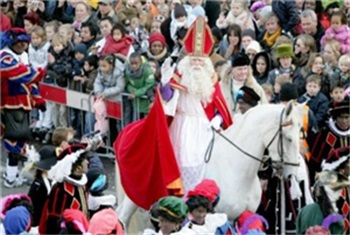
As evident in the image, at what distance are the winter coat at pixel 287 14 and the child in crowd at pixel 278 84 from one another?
6.86 feet

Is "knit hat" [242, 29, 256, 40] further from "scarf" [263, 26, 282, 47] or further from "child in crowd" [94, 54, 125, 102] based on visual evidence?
"child in crowd" [94, 54, 125, 102]

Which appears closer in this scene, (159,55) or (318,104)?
(318,104)

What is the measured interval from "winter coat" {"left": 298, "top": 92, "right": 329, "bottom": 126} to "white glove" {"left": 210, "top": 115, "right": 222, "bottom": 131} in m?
2.58

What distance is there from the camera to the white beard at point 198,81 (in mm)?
16000

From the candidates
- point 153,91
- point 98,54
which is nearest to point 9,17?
point 98,54

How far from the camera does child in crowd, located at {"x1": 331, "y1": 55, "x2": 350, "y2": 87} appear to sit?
62.5 feet

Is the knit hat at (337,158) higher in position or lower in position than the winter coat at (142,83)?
higher

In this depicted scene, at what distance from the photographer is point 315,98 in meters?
18.7

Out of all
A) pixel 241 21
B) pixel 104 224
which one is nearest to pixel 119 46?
pixel 241 21

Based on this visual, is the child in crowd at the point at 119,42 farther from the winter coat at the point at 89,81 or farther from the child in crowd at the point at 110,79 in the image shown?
the child in crowd at the point at 110,79

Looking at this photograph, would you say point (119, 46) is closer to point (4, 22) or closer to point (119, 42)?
point (119, 42)

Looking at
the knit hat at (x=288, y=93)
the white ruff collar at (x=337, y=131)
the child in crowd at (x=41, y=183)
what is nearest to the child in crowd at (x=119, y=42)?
the knit hat at (x=288, y=93)

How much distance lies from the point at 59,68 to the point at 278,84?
12.7 feet

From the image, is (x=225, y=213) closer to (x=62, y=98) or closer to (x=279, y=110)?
(x=279, y=110)
